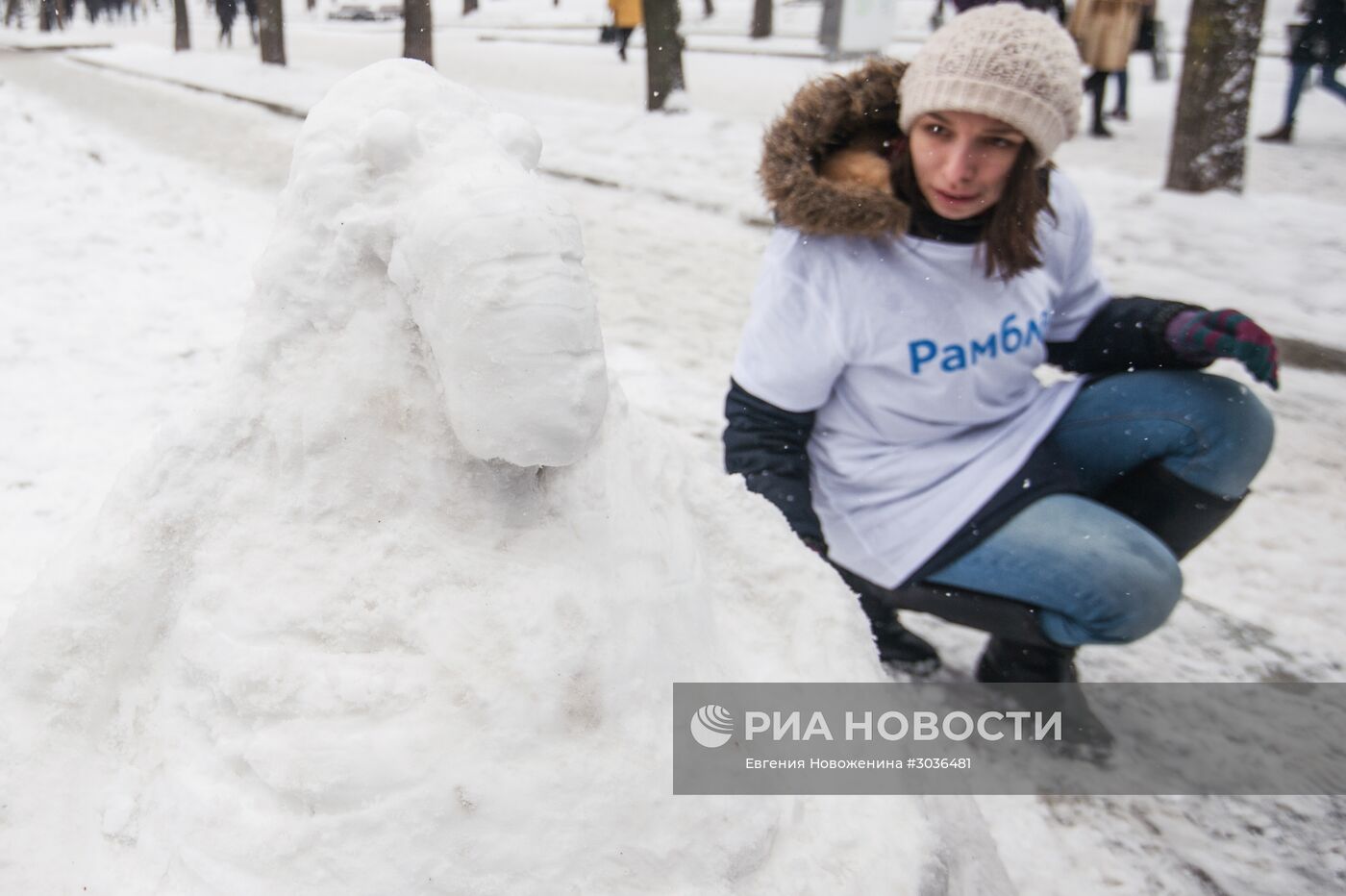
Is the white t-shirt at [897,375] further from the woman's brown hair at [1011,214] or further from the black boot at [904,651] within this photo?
the black boot at [904,651]

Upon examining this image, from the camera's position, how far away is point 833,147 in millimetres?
2119

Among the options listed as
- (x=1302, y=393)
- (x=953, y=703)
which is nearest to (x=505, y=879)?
(x=953, y=703)

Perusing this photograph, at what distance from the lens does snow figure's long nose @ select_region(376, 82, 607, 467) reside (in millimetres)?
883

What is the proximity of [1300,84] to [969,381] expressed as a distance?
8499 millimetres

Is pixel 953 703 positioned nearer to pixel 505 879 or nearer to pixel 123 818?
pixel 505 879

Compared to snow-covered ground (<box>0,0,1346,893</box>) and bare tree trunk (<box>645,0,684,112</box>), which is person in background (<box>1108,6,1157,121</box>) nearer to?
snow-covered ground (<box>0,0,1346,893</box>)

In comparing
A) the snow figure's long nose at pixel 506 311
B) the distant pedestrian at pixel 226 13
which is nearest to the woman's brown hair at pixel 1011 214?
the snow figure's long nose at pixel 506 311

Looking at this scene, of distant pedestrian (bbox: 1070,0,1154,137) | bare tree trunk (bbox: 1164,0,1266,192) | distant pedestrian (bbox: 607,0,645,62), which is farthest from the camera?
distant pedestrian (bbox: 607,0,645,62)

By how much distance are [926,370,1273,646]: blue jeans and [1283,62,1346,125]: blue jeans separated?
311 inches

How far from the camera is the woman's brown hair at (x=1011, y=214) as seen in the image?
201cm

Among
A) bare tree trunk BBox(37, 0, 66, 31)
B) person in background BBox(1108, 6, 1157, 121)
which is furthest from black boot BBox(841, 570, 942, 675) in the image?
bare tree trunk BBox(37, 0, 66, 31)

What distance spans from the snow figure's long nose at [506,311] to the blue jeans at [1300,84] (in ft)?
31.1

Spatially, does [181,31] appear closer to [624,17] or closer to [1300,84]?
[624,17]

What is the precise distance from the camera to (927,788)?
1.45 metres
